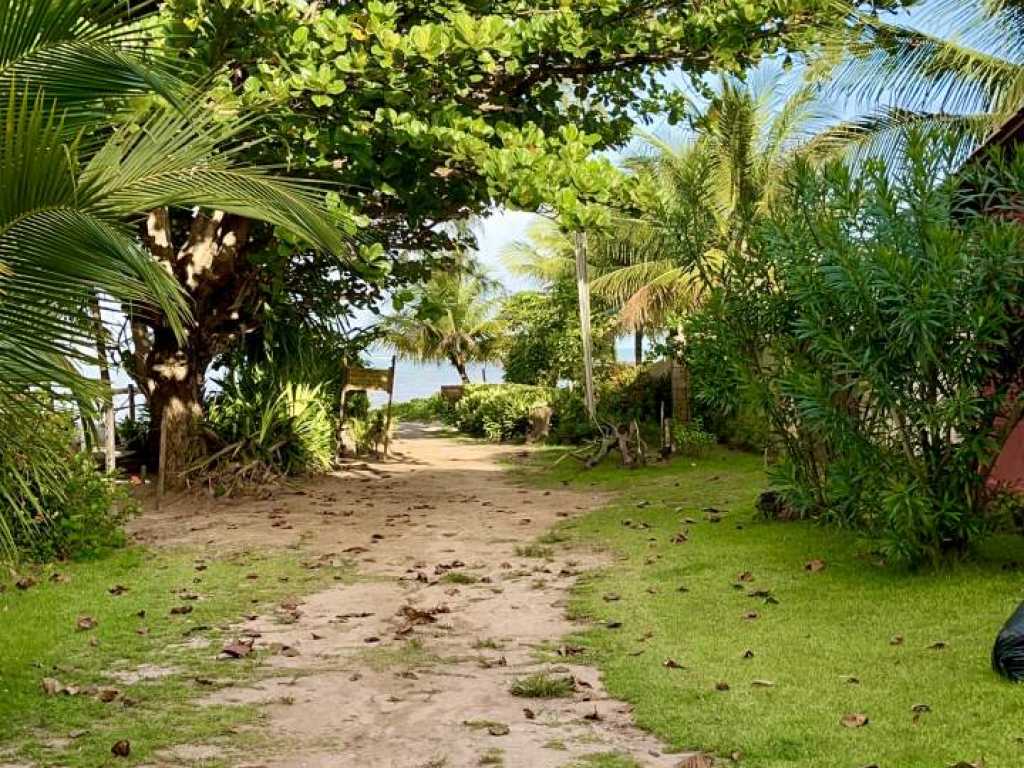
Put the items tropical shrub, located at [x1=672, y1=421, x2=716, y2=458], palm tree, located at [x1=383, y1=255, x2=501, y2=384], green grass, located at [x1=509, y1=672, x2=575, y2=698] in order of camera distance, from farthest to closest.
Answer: palm tree, located at [x1=383, y1=255, x2=501, y2=384]
tropical shrub, located at [x1=672, y1=421, x2=716, y2=458]
green grass, located at [x1=509, y1=672, x2=575, y2=698]

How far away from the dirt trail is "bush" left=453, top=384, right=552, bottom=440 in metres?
11.6

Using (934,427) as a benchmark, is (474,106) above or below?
above

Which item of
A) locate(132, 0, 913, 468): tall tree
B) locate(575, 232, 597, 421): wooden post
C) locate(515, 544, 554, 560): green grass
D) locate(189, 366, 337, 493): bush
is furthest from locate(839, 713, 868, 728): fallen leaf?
locate(575, 232, 597, 421): wooden post

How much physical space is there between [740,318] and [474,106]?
521 centimetres

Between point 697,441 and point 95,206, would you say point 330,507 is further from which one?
point 95,206

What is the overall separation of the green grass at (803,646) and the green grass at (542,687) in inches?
9.5

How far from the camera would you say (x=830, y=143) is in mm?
18109

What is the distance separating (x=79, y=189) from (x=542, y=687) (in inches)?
130

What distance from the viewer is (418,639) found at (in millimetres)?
6996

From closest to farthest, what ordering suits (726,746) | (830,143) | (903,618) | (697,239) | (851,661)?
(726,746)
(851,661)
(903,618)
(697,239)
(830,143)

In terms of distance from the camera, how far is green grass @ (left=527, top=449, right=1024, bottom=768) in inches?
183

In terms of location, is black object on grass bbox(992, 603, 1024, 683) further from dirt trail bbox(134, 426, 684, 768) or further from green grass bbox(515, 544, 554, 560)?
green grass bbox(515, 544, 554, 560)

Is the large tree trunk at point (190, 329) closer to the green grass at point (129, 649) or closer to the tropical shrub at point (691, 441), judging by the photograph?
the green grass at point (129, 649)

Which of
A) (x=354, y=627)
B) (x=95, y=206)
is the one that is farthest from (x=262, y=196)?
(x=354, y=627)
